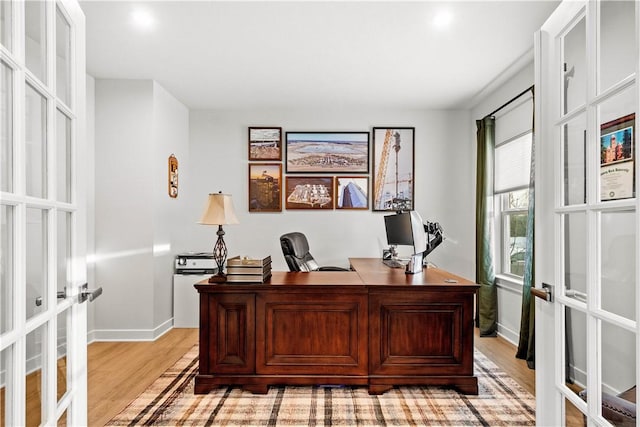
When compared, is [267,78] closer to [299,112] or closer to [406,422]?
[299,112]

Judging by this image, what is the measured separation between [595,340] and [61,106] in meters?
1.89

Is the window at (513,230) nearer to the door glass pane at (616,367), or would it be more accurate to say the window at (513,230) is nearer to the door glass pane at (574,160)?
the door glass pane at (574,160)

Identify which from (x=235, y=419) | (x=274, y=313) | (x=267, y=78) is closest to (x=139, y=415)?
(x=235, y=419)

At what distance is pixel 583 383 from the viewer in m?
1.30

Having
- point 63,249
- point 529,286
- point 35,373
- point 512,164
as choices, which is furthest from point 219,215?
point 512,164

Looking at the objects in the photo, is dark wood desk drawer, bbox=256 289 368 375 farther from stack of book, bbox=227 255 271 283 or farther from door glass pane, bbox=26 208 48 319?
door glass pane, bbox=26 208 48 319

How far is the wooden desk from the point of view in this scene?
2592mm

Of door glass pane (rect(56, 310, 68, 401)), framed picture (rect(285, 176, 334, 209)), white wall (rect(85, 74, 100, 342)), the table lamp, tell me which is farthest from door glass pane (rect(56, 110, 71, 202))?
framed picture (rect(285, 176, 334, 209))

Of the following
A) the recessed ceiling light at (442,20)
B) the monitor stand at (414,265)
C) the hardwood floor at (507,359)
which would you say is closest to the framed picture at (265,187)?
the monitor stand at (414,265)

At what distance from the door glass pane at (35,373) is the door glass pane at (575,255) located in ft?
5.60

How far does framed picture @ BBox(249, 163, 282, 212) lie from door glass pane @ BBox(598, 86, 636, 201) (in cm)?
399

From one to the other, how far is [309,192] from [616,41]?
156 inches

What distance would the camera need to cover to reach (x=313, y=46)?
311cm

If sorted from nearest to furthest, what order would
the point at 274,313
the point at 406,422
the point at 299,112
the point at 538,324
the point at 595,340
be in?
the point at 595,340 → the point at 538,324 → the point at 406,422 → the point at 274,313 → the point at 299,112
